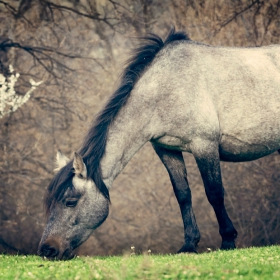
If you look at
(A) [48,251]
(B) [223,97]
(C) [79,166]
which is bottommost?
(A) [48,251]

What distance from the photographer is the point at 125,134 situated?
7363 millimetres

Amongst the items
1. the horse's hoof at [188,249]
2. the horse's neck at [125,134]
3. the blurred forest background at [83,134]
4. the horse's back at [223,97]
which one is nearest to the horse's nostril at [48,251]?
the horse's neck at [125,134]

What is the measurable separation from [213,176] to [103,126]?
5.35 feet

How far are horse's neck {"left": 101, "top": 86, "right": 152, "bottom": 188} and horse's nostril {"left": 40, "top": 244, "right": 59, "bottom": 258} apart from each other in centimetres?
112

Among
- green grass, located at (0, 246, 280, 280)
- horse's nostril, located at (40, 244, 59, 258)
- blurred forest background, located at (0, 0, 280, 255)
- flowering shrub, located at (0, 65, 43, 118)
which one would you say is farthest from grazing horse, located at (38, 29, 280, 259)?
blurred forest background, located at (0, 0, 280, 255)

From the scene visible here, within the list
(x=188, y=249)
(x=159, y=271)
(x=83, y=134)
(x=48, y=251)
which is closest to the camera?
(x=159, y=271)

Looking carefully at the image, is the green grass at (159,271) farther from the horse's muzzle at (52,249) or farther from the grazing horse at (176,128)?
the grazing horse at (176,128)

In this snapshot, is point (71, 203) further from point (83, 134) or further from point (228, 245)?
point (83, 134)

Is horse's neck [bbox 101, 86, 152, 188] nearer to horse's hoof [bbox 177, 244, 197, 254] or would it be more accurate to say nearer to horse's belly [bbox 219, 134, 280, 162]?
horse's belly [bbox 219, 134, 280, 162]

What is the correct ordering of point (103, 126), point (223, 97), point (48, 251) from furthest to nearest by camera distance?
point (223, 97) → point (103, 126) → point (48, 251)

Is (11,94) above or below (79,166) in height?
above

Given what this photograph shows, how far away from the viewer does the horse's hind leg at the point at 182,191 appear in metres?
7.57

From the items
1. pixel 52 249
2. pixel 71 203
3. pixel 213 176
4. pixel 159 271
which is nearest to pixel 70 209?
pixel 71 203

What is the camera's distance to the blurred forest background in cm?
1151
